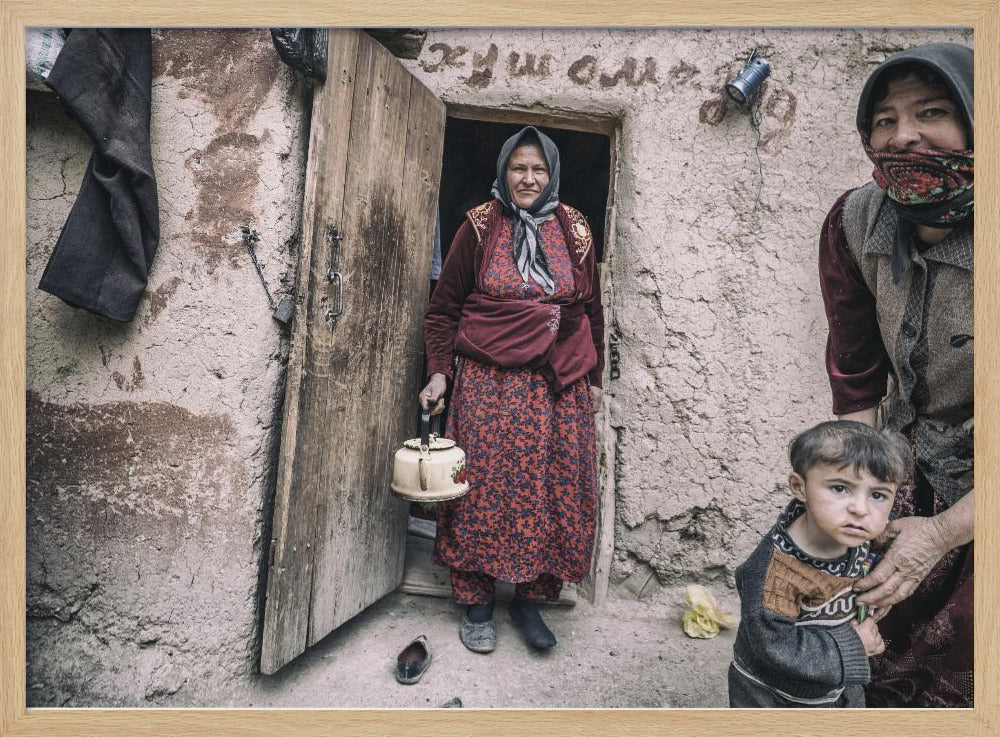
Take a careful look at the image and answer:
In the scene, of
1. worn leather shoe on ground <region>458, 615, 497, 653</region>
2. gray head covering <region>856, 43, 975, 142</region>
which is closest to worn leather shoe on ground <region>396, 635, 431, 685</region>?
worn leather shoe on ground <region>458, 615, 497, 653</region>

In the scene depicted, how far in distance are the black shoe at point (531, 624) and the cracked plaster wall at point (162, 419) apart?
1066 millimetres

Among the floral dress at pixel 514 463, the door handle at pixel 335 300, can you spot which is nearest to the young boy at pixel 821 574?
the floral dress at pixel 514 463

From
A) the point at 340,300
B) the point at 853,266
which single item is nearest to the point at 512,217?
the point at 340,300

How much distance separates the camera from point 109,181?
158 centimetres

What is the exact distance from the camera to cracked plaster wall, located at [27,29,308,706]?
173cm

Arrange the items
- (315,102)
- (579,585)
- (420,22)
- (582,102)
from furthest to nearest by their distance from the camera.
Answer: (579,585)
(582,102)
(315,102)
(420,22)

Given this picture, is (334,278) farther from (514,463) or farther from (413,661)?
(413,661)

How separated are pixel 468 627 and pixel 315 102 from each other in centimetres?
184

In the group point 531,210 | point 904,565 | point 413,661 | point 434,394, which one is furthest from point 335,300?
point 904,565

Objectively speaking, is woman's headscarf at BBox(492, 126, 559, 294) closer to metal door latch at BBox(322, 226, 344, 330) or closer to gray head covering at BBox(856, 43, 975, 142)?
metal door latch at BBox(322, 226, 344, 330)

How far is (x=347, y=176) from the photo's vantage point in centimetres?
184

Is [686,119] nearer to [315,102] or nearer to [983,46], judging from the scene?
[983,46]

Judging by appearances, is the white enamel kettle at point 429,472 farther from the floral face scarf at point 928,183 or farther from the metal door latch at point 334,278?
the floral face scarf at point 928,183

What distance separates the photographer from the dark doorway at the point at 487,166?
399cm
